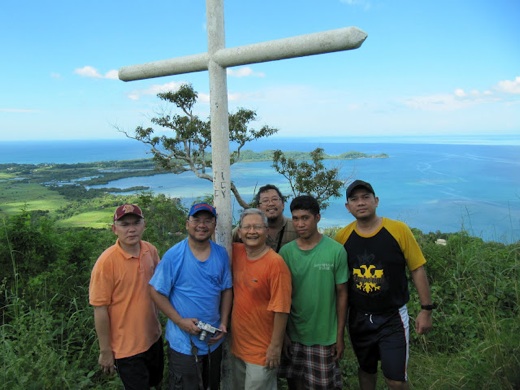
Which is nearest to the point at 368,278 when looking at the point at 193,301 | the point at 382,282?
the point at 382,282

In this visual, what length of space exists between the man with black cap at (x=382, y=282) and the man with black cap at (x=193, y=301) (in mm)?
895

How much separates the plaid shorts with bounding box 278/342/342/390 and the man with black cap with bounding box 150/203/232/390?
1.76 feet

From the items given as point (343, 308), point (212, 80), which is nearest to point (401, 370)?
point (343, 308)

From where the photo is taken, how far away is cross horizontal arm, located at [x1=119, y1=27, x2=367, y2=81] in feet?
6.22

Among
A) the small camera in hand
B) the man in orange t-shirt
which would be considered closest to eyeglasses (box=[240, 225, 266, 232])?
the man in orange t-shirt

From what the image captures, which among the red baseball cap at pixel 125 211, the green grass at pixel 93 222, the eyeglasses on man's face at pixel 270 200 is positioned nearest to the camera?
the red baseball cap at pixel 125 211

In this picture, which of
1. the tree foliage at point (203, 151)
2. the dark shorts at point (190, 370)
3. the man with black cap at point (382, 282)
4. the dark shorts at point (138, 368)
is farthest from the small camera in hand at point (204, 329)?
the tree foliage at point (203, 151)

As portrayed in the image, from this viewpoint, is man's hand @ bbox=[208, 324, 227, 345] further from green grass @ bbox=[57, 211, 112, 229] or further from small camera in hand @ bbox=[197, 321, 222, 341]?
green grass @ bbox=[57, 211, 112, 229]

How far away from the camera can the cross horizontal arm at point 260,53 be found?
74.6 inches

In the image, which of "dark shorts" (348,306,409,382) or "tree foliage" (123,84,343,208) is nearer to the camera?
"dark shorts" (348,306,409,382)

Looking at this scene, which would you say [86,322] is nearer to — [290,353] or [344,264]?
[290,353]

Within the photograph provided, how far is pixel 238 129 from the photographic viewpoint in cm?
1257

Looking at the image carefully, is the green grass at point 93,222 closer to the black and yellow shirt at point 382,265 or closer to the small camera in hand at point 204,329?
the small camera in hand at point 204,329

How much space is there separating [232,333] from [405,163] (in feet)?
287
